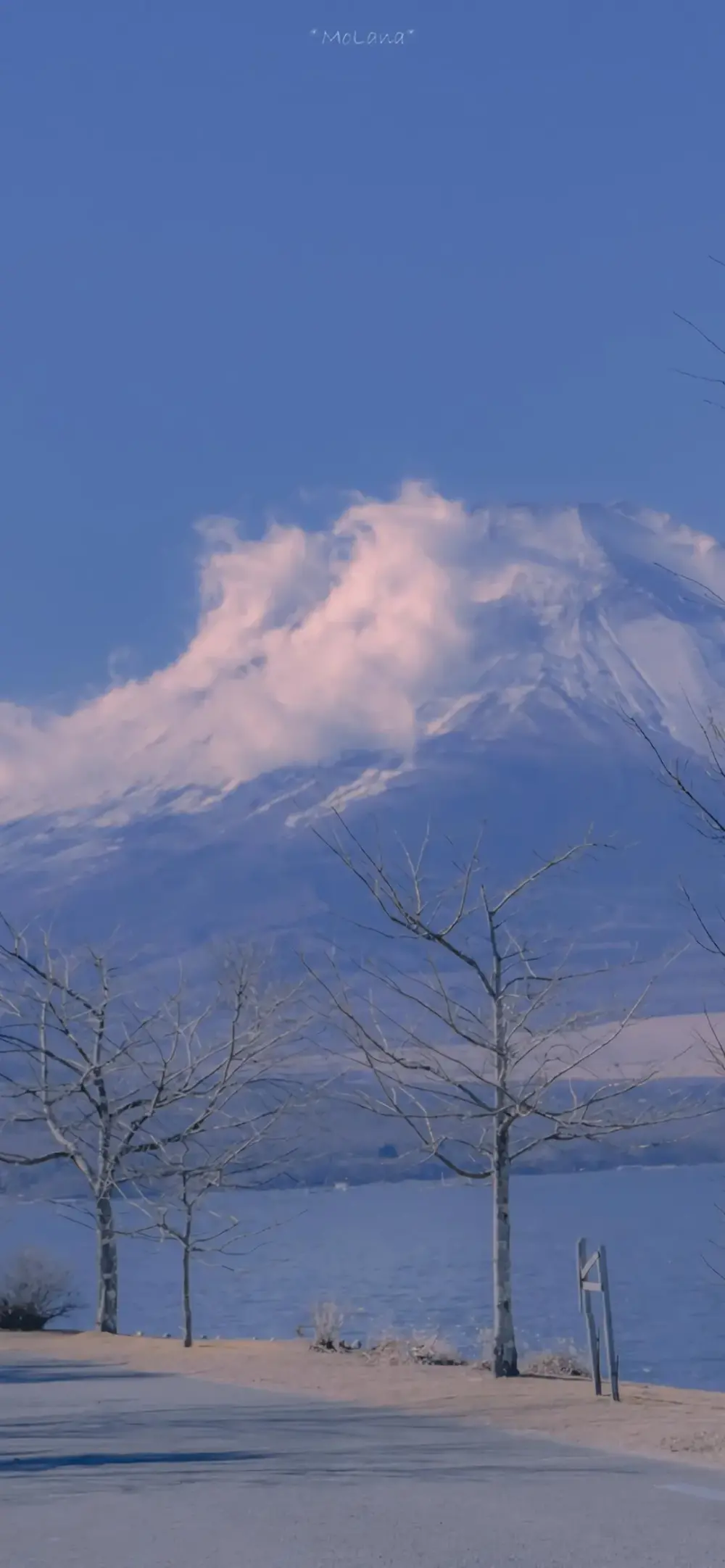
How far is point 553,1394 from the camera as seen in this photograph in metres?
15.1

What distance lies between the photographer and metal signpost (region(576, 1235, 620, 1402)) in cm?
1459

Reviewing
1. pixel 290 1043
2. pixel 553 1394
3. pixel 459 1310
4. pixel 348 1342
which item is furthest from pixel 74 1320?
pixel 553 1394

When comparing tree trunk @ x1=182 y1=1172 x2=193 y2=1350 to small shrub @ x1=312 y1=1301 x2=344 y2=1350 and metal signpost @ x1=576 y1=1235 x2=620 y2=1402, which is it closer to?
small shrub @ x1=312 y1=1301 x2=344 y2=1350

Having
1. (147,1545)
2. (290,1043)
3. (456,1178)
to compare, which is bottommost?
(147,1545)

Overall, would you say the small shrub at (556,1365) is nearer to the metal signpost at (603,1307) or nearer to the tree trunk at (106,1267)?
the metal signpost at (603,1307)

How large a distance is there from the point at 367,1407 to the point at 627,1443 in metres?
3.09

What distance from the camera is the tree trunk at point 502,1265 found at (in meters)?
16.8

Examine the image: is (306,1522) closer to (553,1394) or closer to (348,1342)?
(553,1394)

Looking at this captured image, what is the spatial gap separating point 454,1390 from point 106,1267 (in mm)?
10815

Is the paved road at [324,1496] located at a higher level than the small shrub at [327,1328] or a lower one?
lower

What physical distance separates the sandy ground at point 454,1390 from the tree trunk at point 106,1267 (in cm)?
272

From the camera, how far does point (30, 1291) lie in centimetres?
2466

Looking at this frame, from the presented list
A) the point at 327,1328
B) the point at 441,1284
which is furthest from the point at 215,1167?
the point at 441,1284

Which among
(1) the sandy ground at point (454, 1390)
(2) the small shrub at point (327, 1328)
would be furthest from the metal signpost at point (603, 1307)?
(2) the small shrub at point (327, 1328)
